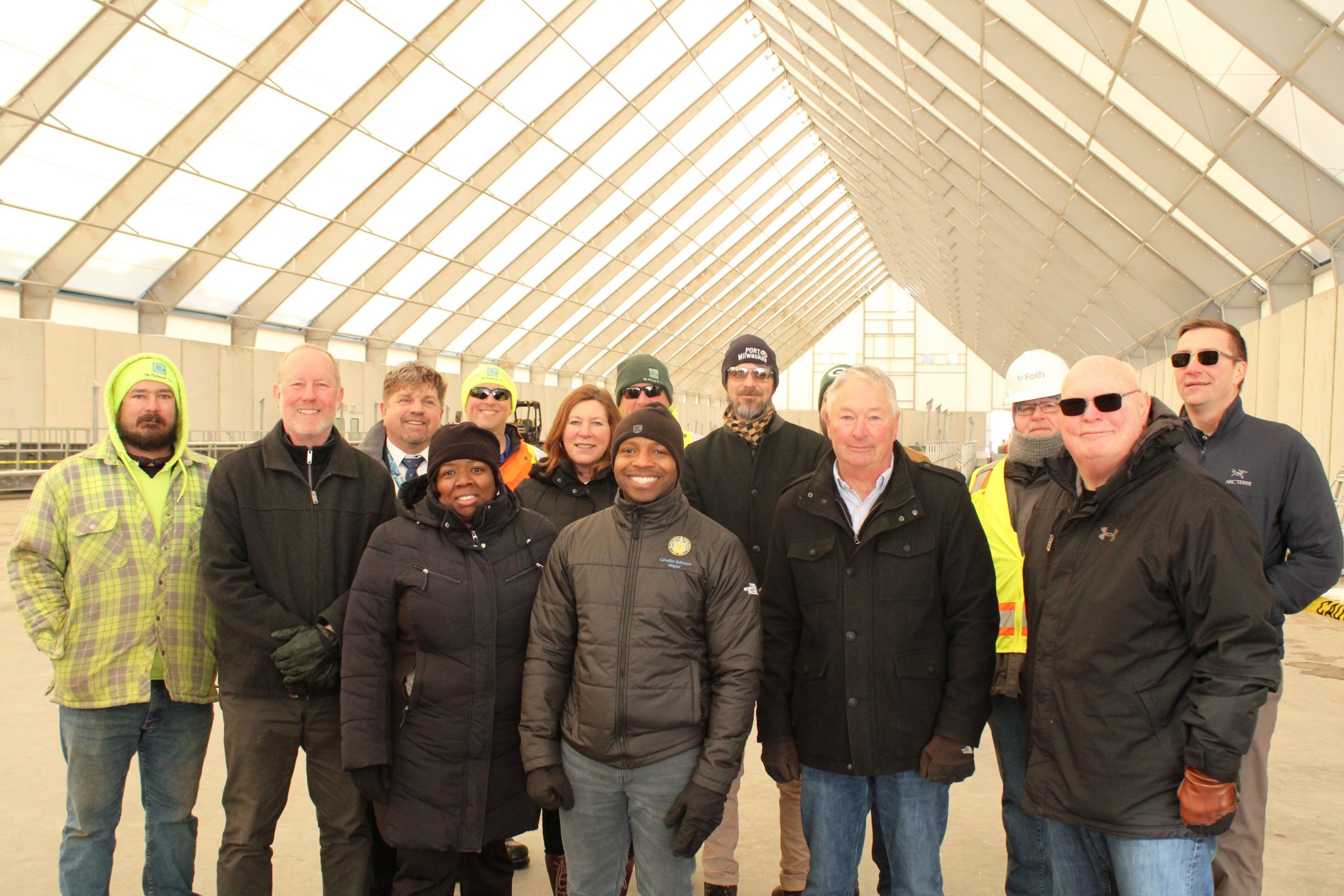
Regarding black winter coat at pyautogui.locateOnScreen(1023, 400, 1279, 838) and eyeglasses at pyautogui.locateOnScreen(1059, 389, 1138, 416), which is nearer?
black winter coat at pyautogui.locateOnScreen(1023, 400, 1279, 838)

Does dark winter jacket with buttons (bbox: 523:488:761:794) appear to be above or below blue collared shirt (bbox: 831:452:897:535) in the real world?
below

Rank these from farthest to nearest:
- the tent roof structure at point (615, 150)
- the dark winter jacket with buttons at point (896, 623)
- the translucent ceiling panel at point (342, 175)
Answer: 1. the translucent ceiling panel at point (342, 175)
2. the tent roof structure at point (615, 150)
3. the dark winter jacket with buttons at point (896, 623)

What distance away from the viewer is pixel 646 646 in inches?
105

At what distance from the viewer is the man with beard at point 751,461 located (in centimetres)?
366

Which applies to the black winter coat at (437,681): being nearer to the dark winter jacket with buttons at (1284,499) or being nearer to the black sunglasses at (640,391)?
the black sunglasses at (640,391)

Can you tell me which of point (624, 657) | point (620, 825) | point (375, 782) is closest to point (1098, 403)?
point (624, 657)

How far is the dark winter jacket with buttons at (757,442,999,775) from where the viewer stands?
2723 millimetres

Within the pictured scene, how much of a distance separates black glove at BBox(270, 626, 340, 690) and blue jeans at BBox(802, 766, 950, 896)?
5.15 feet

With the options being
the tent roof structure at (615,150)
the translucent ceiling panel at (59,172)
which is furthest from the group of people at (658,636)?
the translucent ceiling panel at (59,172)

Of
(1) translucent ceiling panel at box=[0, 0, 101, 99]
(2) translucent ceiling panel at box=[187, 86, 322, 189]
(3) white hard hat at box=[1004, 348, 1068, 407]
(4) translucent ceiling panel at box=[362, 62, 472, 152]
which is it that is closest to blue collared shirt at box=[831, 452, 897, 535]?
(3) white hard hat at box=[1004, 348, 1068, 407]

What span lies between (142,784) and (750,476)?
2421 millimetres

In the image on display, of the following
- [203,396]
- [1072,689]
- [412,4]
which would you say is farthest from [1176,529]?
[203,396]

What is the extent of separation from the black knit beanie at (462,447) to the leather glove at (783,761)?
1.24 m

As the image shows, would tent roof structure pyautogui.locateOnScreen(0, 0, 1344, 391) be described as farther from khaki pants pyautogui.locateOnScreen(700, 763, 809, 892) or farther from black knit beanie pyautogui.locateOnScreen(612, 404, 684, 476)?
khaki pants pyautogui.locateOnScreen(700, 763, 809, 892)
